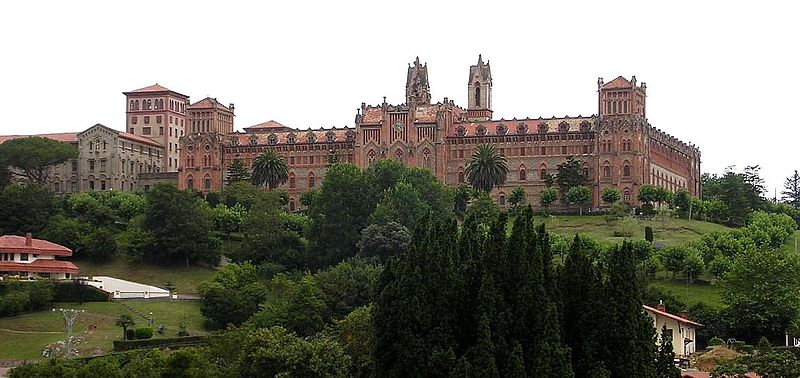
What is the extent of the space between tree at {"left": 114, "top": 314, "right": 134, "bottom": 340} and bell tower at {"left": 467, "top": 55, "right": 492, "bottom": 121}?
2521 inches

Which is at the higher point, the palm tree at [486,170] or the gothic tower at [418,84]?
the gothic tower at [418,84]

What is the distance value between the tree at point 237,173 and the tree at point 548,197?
2927 centimetres

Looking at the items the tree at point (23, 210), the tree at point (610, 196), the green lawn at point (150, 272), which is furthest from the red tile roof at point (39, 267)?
the tree at point (610, 196)

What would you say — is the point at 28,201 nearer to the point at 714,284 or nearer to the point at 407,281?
the point at 714,284

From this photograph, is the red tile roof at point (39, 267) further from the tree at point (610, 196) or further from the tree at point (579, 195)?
the tree at point (610, 196)

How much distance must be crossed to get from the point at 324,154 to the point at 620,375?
96452 millimetres

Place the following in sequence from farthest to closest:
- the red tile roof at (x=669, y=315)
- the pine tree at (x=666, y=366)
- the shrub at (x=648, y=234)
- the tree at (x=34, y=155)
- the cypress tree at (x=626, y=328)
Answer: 1. the tree at (x=34, y=155)
2. the shrub at (x=648, y=234)
3. the red tile roof at (x=669, y=315)
4. the pine tree at (x=666, y=366)
5. the cypress tree at (x=626, y=328)

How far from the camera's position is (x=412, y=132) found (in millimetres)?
138750

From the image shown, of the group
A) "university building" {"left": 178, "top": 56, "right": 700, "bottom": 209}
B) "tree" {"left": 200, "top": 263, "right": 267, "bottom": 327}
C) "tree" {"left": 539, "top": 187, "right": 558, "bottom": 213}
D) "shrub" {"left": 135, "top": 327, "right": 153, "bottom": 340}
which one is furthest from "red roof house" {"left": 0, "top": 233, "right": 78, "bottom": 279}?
"tree" {"left": 539, "top": 187, "right": 558, "bottom": 213}

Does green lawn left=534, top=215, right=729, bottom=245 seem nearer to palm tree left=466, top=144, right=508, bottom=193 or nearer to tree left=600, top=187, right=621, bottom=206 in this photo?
tree left=600, top=187, right=621, bottom=206

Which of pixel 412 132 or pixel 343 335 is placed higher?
pixel 412 132

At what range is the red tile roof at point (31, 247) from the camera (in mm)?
102562

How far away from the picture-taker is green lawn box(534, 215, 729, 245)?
4579 inches

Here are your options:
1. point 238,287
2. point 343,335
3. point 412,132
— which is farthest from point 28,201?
point 343,335
